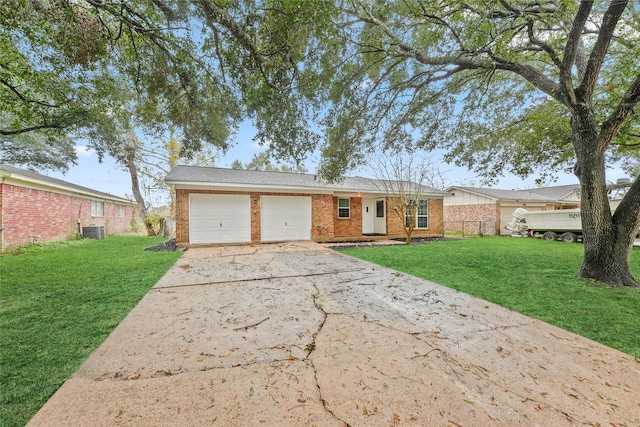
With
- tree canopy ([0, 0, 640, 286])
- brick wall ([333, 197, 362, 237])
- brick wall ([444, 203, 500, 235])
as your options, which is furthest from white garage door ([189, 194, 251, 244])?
brick wall ([444, 203, 500, 235])

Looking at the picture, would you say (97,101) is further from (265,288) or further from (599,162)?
(599,162)

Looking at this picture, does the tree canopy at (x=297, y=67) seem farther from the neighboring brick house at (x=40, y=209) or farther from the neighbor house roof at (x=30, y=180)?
the neighboring brick house at (x=40, y=209)

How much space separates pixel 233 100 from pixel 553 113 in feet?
27.8

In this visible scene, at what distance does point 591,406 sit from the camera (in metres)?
1.87

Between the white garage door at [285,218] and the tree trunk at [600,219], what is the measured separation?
926 centimetres

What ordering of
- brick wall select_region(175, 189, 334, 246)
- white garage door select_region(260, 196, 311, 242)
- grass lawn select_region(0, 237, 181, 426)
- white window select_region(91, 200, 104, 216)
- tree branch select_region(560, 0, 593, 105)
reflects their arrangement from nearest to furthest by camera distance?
grass lawn select_region(0, 237, 181, 426), tree branch select_region(560, 0, 593, 105), brick wall select_region(175, 189, 334, 246), white garage door select_region(260, 196, 311, 242), white window select_region(91, 200, 104, 216)

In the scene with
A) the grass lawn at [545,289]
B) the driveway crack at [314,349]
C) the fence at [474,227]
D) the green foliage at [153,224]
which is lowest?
the grass lawn at [545,289]

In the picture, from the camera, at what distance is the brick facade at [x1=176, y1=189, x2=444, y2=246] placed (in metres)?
10.4

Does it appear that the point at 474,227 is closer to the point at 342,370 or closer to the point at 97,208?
the point at 342,370

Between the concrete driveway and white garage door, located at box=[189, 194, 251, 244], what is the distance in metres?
7.15

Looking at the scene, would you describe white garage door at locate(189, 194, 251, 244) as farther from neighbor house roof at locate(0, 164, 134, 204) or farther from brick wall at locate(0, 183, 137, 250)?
brick wall at locate(0, 183, 137, 250)

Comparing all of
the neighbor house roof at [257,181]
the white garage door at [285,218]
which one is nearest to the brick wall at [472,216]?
the neighbor house roof at [257,181]

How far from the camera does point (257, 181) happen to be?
11.7m

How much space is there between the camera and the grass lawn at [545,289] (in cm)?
325
